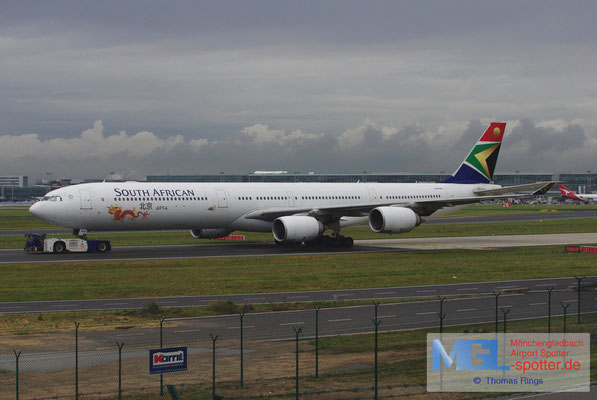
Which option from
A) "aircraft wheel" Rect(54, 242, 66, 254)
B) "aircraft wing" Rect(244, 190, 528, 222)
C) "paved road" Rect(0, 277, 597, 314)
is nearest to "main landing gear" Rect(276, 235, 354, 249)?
"aircraft wing" Rect(244, 190, 528, 222)

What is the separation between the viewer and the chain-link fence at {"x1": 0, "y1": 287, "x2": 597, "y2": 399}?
21.2m

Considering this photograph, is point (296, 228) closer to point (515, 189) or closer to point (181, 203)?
point (181, 203)

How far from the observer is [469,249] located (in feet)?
222

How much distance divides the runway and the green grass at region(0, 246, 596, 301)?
3435mm

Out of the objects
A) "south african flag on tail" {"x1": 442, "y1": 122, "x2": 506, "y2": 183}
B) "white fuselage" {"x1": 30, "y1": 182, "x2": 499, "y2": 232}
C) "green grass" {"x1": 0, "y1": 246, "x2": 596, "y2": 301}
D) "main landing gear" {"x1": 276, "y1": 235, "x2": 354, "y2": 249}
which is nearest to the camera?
"green grass" {"x1": 0, "y1": 246, "x2": 596, "y2": 301}

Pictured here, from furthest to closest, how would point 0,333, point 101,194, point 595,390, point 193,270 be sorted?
point 101,194, point 193,270, point 0,333, point 595,390

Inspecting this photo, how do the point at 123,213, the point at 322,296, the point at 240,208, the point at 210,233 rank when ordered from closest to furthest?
the point at 322,296 < the point at 123,213 < the point at 240,208 < the point at 210,233

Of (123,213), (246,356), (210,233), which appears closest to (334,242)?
(210,233)

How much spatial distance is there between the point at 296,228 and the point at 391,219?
8545 mm

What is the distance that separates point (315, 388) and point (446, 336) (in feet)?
25.3

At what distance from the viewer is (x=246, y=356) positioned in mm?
25156

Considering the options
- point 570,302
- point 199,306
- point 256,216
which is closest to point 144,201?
point 256,216

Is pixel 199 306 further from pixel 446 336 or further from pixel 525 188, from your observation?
pixel 525 188

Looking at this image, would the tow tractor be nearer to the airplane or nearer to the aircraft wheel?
the aircraft wheel
